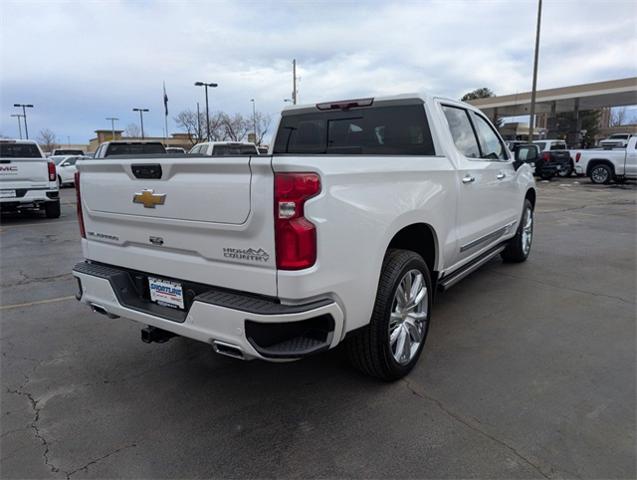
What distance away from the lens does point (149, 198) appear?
2.93 meters

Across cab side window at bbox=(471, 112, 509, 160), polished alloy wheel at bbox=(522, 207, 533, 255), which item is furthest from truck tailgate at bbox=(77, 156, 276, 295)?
polished alloy wheel at bbox=(522, 207, 533, 255)

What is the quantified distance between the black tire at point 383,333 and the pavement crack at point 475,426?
152mm

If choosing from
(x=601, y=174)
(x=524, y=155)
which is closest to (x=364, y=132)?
(x=524, y=155)

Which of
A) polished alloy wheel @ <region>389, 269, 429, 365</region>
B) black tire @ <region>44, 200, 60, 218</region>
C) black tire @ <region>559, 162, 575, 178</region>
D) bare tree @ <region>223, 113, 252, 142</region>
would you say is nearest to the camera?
polished alloy wheel @ <region>389, 269, 429, 365</region>

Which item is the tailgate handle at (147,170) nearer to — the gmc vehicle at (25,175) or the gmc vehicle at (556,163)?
the gmc vehicle at (25,175)

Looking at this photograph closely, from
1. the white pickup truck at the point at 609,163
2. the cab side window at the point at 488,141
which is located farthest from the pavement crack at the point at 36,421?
the white pickup truck at the point at 609,163

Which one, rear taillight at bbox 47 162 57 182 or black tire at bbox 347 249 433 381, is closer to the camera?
black tire at bbox 347 249 433 381

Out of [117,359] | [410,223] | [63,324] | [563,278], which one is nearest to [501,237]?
[563,278]

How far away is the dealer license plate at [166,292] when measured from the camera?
290cm

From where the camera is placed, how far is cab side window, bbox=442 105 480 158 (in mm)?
4386

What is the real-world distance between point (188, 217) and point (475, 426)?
2.06 metres

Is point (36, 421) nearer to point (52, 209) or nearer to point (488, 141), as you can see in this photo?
point (488, 141)

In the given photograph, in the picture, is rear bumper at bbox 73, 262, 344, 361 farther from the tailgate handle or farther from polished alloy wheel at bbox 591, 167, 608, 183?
polished alloy wheel at bbox 591, 167, 608, 183

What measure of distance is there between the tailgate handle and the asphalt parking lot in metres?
1.48
